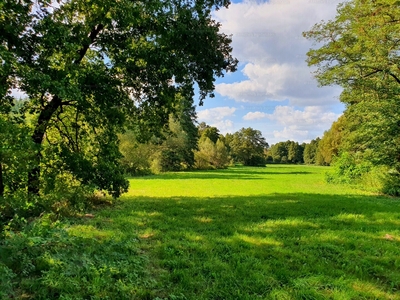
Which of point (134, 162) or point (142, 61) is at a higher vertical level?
point (142, 61)

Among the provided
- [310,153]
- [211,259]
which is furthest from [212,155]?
[310,153]

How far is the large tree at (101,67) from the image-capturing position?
5486 mm

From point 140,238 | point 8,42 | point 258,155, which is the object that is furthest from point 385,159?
point 258,155

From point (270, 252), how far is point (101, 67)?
22.0ft

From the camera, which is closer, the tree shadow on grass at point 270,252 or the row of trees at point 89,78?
the tree shadow on grass at point 270,252

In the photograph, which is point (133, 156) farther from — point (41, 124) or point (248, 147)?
point (248, 147)

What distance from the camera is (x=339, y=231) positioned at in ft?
19.7

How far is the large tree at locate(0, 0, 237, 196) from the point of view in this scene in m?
5.49

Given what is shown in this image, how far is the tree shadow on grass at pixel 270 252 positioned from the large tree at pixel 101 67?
231 cm

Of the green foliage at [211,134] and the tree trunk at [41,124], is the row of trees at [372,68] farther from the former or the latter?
the green foliage at [211,134]

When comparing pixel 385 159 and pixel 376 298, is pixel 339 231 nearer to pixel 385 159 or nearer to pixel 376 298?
pixel 376 298

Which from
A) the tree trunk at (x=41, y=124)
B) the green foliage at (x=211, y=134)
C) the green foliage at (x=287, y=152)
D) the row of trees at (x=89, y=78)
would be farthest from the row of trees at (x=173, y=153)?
the green foliage at (x=287, y=152)

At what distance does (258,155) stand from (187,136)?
35.0 metres

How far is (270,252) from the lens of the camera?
4.56m
